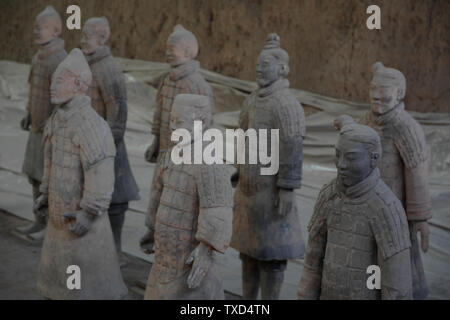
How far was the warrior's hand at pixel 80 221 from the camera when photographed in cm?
367

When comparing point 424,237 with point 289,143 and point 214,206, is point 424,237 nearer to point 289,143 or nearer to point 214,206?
point 289,143

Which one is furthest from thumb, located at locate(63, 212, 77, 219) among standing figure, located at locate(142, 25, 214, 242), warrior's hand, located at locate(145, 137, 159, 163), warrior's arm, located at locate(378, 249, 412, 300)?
warrior's arm, located at locate(378, 249, 412, 300)

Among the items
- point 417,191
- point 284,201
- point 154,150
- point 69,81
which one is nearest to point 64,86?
point 69,81

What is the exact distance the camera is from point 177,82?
469cm

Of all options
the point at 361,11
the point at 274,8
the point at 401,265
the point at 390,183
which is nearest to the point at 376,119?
the point at 390,183

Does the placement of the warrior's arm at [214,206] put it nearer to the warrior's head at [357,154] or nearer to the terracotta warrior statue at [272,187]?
the warrior's head at [357,154]

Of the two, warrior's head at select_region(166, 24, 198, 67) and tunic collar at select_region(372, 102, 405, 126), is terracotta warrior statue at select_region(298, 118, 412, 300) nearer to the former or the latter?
tunic collar at select_region(372, 102, 405, 126)

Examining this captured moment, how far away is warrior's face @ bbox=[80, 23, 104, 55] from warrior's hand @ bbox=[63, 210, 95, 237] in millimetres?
1752

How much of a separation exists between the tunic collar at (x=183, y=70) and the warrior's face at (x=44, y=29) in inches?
48.2

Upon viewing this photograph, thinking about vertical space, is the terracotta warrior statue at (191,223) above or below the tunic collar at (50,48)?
below

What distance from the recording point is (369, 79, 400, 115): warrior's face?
405 centimetres

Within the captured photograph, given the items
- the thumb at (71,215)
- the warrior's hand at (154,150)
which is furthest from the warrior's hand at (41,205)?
the warrior's hand at (154,150)

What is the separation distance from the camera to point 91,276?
148 inches

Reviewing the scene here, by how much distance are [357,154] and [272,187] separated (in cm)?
142
